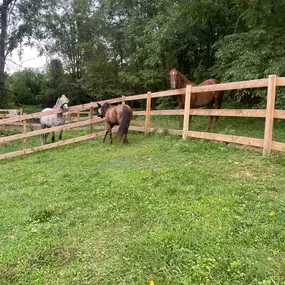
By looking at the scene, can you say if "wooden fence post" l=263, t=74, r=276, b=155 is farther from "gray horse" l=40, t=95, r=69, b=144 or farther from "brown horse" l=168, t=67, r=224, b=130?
"gray horse" l=40, t=95, r=69, b=144

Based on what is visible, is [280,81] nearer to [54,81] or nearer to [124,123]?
[124,123]

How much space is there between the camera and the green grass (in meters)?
2.06

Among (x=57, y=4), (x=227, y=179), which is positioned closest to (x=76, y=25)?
(x=57, y=4)

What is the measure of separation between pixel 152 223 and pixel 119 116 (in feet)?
16.2

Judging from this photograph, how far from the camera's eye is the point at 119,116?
736 cm

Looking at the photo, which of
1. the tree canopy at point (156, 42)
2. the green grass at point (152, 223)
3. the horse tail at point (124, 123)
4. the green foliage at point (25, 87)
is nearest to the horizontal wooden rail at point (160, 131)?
the horse tail at point (124, 123)

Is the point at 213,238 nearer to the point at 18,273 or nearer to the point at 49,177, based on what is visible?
the point at 18,273

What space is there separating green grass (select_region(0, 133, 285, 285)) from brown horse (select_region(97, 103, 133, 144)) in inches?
86.9

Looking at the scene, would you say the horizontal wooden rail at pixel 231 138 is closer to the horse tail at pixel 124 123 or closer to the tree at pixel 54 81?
the horse tail at pixel 124 123

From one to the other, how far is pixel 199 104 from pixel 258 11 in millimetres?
3247

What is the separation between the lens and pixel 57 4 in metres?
19.9

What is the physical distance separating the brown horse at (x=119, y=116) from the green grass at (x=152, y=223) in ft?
7.25

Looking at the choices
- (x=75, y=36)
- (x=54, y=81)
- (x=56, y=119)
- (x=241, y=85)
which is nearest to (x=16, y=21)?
(x=75, y=36)

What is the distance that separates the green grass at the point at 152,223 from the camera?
2062 millimetres
